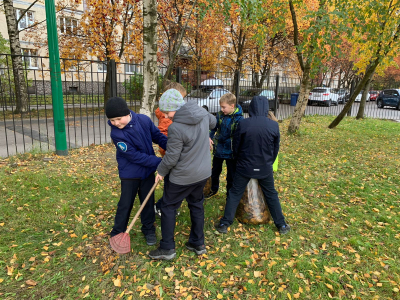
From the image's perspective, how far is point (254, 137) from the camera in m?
3.18

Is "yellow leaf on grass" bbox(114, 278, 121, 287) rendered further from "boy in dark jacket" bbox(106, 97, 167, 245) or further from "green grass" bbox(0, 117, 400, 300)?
"boy in dark jacket" bbox(106, 97, 167, 245)

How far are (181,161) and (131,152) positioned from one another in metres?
0.50

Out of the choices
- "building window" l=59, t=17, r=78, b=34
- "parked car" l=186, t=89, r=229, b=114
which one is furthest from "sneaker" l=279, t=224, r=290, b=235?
"building window" l=59, t=17, r=78, b=34

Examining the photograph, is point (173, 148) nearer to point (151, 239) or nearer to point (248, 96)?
point (151, 239)

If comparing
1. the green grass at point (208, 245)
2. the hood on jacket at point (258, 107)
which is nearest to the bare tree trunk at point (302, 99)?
the green grass at point (208, 245)

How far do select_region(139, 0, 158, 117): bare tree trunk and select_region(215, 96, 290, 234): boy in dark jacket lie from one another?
3.04m

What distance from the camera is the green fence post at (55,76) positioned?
5422 mm

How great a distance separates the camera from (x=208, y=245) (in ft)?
10.6

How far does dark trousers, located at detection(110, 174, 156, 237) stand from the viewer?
2.88m

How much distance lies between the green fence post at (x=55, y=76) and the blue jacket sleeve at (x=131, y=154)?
376 centimetres

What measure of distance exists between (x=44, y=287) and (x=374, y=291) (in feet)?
9.75

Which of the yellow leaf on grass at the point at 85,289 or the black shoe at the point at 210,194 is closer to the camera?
the yellow leaf on grass at the point at 85,289

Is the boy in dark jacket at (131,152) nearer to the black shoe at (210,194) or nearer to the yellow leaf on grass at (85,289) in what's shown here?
the yellow leaf on grass at (85,289)

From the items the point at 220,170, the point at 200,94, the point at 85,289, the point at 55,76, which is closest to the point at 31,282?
the point at 85,289
